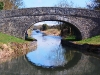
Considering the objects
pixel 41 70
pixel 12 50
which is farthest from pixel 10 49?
pixel 41 70

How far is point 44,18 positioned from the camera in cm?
3162

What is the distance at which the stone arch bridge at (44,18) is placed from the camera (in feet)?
102

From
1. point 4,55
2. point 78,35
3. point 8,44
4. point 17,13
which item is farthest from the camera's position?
point 78,35

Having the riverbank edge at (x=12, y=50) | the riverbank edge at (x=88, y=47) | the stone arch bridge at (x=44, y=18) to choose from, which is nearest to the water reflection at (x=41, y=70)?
the riverbank edge at (x=12, y=50)

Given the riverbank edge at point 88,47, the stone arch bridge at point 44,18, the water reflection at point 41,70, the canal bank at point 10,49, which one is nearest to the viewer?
the water reflection at point 41,70

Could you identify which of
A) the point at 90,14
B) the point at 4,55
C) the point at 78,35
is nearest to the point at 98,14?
the point at 90,14

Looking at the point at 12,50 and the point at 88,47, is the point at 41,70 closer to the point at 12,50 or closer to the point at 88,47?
the point at 12,50

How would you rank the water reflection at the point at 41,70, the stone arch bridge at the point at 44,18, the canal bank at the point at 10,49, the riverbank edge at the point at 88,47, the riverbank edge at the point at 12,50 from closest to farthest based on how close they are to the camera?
the water reflection at the point at 41,70 → the riverbank edge at the point at 12,50 → the canal bank at the point at 10,49 → the riverbank edge at the point at 88,47 → the stone arch bridge at the point at 44,18

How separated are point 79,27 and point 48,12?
164 inches

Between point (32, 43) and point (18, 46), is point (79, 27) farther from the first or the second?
point (18, 46)

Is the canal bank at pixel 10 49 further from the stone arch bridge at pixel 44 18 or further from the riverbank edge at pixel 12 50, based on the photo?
the stone arch bridge at pixel 44 18

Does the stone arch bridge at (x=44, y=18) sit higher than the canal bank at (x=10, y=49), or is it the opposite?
the stone arch bridge at (x=44, y=18)

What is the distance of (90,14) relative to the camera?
31.7 m

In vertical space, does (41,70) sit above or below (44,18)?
below
